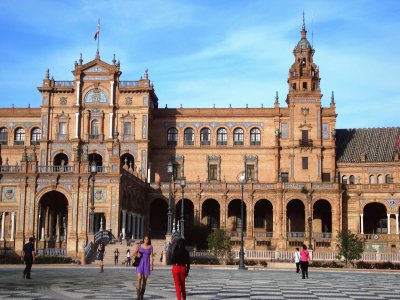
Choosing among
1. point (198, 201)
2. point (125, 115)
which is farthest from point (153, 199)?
point (125, 115)

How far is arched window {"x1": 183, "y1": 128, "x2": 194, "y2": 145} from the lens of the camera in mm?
79938

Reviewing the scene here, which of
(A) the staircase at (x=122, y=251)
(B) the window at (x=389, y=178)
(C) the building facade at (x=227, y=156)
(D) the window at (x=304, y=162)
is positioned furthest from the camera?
(B) the window at (x=389, y=178)

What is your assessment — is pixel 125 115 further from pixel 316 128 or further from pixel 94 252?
pixel 94 252

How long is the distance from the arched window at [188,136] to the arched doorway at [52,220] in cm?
1938

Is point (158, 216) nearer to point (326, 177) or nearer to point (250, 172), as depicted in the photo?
point (250, 172)

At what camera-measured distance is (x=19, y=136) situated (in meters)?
79.9

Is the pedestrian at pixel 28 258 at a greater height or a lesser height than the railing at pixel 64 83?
lesser

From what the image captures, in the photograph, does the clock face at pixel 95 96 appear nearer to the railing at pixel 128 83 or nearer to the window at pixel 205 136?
the railing at pixel 128 83

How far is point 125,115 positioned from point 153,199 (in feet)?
33.4

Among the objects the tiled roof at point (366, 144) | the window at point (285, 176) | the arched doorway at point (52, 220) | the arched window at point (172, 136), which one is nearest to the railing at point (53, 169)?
the arched doorway at point (52, 220)

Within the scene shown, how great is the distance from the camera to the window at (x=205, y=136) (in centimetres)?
7988

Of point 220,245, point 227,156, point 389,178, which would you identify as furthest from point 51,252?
point 389,178

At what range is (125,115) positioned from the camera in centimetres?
7519

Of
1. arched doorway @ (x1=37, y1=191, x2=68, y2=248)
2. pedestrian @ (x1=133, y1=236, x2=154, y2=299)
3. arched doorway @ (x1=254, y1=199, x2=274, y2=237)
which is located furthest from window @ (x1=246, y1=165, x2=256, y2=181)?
pedestrian @ (x1=133, y1=236, x2=154, y2=299)
